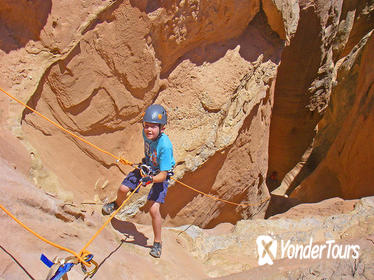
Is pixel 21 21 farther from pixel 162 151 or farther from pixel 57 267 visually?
pixel 57 267

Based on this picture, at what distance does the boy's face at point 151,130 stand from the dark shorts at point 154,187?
1.23 ft

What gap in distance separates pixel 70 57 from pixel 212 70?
1.76 metres

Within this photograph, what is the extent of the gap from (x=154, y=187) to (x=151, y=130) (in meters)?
0.44

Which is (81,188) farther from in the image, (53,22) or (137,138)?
(53,22)

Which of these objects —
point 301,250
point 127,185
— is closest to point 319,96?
point 301,250

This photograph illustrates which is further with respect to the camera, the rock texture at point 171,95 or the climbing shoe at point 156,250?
the rock texture at point 171,95

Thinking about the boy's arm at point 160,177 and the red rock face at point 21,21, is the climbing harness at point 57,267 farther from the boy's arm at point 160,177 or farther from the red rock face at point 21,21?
the red rock face at point 21,21

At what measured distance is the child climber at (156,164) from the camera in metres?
2.53

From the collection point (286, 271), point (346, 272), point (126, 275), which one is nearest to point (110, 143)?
point (126, 275)

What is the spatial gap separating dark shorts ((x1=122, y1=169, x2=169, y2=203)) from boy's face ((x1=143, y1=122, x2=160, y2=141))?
1.23ft

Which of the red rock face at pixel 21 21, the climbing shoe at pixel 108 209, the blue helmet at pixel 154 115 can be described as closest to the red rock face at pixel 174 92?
the red rock face at pixel 21 21

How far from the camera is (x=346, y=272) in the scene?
2059 millimetres

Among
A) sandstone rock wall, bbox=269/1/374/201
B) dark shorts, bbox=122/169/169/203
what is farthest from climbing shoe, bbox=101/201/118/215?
sandstone rock wall, bbox=269/1/374/201

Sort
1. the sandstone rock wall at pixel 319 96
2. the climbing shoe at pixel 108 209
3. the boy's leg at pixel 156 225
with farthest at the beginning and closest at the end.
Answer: the sandstone rock wall at pixel 319 96 → the climbing shoe at pixel 108 209 → the boy's leg at pixel 156 225
